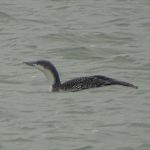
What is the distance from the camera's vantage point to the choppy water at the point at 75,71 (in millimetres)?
13391

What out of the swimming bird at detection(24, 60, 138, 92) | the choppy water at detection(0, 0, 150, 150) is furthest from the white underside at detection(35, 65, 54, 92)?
the choppy water at detection(0, 0, 150, 150)

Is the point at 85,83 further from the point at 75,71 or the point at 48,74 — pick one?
the point at 75,71

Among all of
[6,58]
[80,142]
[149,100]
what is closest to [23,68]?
[6,58]

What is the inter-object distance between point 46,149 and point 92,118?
177 centimetres

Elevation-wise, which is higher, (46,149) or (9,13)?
(9,13)

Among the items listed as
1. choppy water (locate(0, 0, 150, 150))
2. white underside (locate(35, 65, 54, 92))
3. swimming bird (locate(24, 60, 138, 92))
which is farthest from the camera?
white underside (locate(35, 65, 54, 92))

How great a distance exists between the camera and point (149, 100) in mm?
15492

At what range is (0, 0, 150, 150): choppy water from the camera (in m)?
13.4

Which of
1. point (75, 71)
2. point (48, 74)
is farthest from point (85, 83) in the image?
point (75, 71)

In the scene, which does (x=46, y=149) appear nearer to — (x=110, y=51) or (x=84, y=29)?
(x=110, y=51)

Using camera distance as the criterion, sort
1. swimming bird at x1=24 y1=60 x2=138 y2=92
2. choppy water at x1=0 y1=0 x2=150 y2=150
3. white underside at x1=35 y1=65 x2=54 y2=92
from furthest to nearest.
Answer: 1. white underside at x1=35 y1=65 x2=54 y2=92
2. swimming bird at x1=24 y1=60 x2=138 y2=92
3. choppy water at x1=0 y1=0 x2=150 y2=150

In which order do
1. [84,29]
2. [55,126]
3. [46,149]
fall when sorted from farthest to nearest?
[84,29] < [55,126] < [46,149]

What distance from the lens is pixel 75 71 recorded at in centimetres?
1805

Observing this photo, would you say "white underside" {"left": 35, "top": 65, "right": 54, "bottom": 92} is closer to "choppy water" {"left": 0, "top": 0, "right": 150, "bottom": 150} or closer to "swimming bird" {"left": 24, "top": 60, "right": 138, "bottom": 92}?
"swimming bird" {"left": 24, "top": 60, "right": 138, "bottom": 92}
